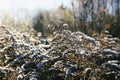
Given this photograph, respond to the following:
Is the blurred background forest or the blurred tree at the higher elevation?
the blurred background forest

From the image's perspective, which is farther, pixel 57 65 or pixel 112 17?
pixel 112 17

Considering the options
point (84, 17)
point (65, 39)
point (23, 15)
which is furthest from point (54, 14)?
point (65, 39)

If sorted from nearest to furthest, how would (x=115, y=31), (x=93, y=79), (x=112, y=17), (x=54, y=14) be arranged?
(x=93, y=79) < (x=115, y=31) < (x=112, y=17) < (x=54, y=14)

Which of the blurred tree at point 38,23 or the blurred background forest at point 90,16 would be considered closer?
the blurred background forest at point 90,16

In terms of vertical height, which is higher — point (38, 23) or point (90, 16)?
point (90, 16)

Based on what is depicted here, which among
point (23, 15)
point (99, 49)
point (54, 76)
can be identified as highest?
point (99, 49)

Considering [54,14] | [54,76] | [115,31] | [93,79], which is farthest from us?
[54,14]

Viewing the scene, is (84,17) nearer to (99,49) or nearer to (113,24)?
(113,24)

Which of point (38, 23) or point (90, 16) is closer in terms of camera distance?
point (90, 16)

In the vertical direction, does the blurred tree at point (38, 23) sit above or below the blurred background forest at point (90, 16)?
below

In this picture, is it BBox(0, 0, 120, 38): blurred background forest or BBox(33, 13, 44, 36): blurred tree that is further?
BBox(33, 13, 44, 36): blurred tree

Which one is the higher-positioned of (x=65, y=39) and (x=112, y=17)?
(x=65, y=39)
